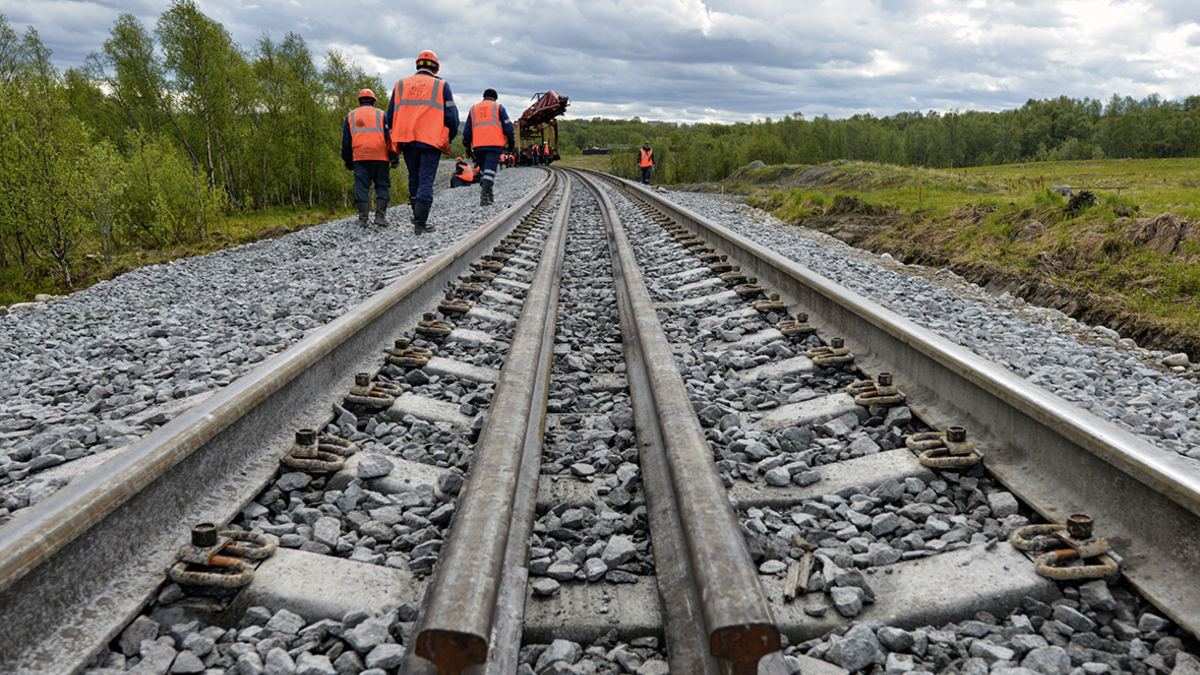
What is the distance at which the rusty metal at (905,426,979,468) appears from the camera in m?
2.28

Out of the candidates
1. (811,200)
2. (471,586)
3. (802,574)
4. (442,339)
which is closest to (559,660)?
(471,586)

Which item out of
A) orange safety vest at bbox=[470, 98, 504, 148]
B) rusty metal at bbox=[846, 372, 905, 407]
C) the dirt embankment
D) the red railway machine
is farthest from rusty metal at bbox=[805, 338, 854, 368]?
the red railway machine

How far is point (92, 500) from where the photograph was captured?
5.16ft

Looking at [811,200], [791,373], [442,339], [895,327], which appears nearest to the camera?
[895,327]

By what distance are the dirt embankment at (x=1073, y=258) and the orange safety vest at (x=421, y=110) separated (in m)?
6.34

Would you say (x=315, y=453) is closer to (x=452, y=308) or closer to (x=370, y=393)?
(x=370, y=393)

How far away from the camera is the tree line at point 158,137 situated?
1248cm

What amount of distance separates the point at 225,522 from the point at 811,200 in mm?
14429

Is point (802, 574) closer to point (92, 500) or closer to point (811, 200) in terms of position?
point (92, 500)

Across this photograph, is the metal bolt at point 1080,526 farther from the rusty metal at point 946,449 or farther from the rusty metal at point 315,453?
the rusty metal at point 315,453

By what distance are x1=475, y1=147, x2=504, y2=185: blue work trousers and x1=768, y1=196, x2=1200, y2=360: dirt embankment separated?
6142mm

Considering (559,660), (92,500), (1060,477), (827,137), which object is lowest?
(559,660)

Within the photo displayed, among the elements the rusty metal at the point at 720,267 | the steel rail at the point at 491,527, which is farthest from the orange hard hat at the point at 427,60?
the steel rail at the point at 491,527

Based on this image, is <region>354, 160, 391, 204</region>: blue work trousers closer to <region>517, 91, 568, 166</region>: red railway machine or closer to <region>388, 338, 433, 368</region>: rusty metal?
<region>388, 338, 433, 368</region>: rusty metal
